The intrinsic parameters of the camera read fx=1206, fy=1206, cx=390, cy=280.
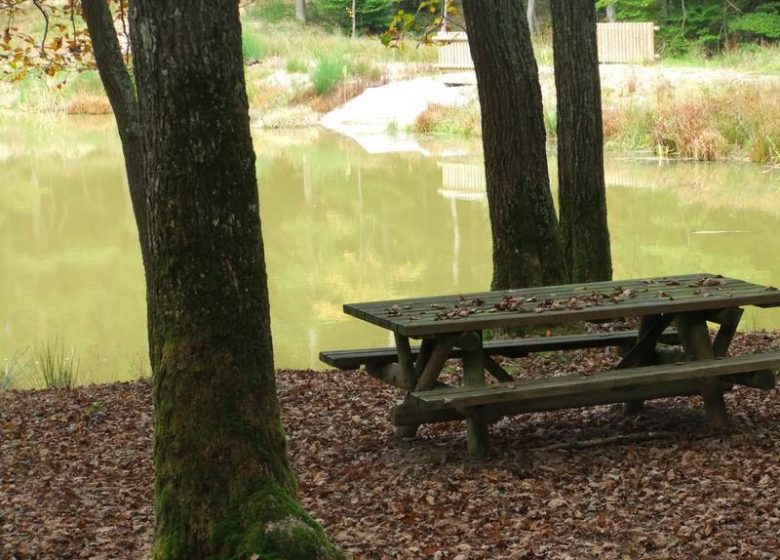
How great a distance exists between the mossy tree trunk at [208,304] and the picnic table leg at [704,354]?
2.78m

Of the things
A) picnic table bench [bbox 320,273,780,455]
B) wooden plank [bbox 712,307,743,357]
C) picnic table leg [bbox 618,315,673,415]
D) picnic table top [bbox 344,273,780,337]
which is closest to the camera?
picnic table top [bbox 344,273,780,337]

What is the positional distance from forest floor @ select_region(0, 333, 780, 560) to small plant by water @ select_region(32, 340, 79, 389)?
6.40 feet

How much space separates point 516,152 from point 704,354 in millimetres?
2430

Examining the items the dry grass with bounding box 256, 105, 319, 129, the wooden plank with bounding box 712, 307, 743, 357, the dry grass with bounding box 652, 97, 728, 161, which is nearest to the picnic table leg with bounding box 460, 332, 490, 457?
the wooden plank with bounding box 712, 307, 743, 357

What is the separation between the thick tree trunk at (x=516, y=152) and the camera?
27.2 feet

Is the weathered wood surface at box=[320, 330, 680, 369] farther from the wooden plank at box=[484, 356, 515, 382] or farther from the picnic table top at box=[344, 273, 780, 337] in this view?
the picnic table top at box=[344, 273, 780, 337]

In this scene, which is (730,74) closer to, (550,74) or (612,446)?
(550,74)

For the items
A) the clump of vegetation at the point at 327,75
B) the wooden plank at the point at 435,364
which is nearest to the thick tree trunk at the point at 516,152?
the wooden plank at the point at 435,364

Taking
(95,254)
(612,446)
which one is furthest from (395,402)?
(95,254)

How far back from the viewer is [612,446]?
614cm

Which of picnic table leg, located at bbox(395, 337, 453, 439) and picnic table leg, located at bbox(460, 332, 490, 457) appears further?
picnic table leg, located at bbox(460, 332, 490, 457)

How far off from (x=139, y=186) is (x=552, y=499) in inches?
154

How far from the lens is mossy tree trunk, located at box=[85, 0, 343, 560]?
4043 millimetres

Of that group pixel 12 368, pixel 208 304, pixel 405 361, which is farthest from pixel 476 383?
pixel 12 368
